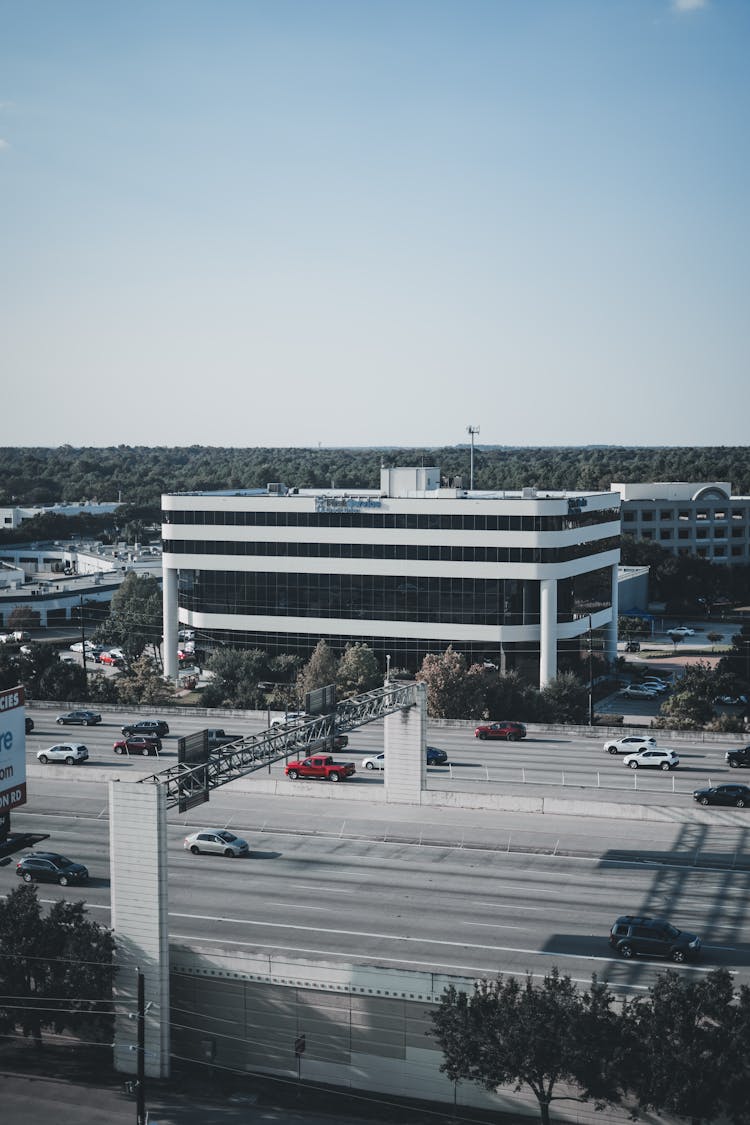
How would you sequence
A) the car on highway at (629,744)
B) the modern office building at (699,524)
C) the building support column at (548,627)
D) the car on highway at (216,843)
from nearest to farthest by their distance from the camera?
the car on highway at (216,843)
the car on highway at (629,744)
the building support column at (548,627)
the modern office building at (699,524)

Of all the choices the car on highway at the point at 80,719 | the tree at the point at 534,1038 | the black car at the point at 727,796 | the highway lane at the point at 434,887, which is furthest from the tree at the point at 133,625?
the tree at the point at 534,1038

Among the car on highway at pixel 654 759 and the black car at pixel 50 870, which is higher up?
the car on highway at pixel 654 759

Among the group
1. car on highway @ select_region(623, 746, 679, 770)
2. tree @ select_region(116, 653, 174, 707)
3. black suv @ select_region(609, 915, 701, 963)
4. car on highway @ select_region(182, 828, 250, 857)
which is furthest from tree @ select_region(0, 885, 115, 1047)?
tree @ select_region(116, 653, 174, 707)

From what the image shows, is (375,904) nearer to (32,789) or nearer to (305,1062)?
(305,1062)

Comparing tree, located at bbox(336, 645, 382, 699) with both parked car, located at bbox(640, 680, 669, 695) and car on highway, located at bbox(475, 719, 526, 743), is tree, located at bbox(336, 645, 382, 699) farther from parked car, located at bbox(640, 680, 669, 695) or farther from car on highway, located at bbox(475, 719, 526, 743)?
parked car, located at bbox(640, 680, 669, 695)

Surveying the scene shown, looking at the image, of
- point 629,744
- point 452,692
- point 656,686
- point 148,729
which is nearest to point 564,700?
point 452,692

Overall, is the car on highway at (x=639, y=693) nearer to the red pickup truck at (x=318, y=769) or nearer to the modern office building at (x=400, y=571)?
the modern office building at (x=400, y=571)

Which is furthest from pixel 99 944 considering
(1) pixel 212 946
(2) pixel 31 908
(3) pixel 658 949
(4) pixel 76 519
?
(4) pixel 76 519
